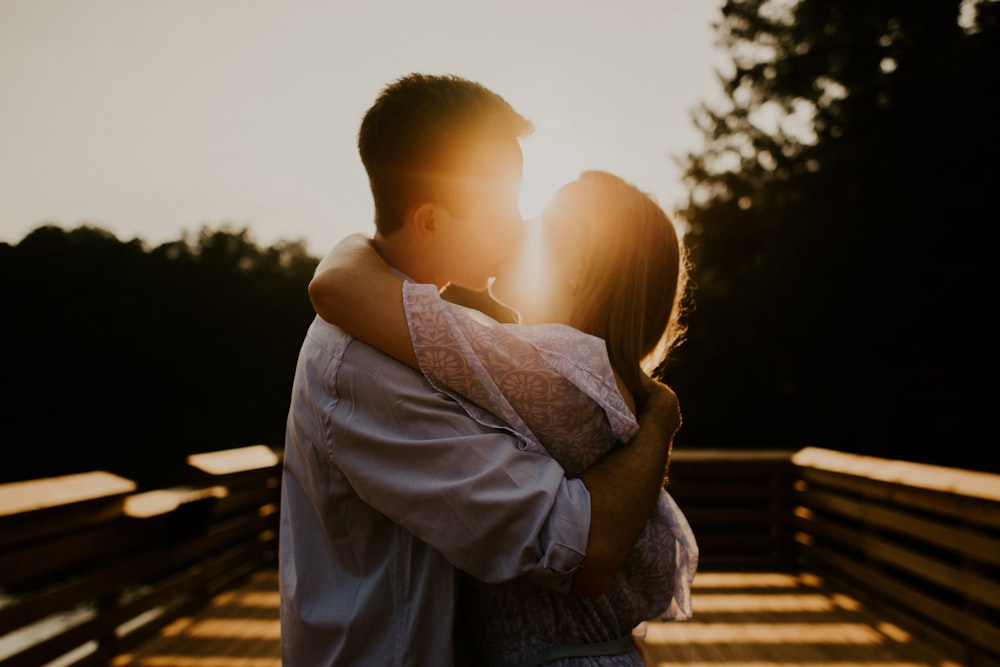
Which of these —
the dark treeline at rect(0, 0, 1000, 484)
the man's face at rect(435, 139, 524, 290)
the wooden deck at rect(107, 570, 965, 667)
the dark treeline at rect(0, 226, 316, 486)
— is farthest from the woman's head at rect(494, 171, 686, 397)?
the dark treeline at rect(0, 226, 316, 486)

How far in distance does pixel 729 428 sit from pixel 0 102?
42.2 ft

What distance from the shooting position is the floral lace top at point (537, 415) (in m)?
0.92

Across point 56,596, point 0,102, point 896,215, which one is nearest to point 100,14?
point 0,102

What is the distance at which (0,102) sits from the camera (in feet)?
12.3

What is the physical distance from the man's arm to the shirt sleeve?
0.08ft

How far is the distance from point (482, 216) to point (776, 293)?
39.5 ft

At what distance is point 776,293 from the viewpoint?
12258 millimetres

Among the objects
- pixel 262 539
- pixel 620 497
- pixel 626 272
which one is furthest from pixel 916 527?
pixel 262 539

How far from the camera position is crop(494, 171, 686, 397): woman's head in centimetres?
126

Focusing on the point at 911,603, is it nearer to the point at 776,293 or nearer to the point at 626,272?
the point at 626,272

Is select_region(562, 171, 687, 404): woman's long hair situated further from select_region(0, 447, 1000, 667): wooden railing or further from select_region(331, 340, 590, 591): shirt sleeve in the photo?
select_region(0, 447, 1000, 667): wooden railing

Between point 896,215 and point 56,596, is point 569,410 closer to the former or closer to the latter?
point 56,596

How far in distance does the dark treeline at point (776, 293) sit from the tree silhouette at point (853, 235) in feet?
0.10

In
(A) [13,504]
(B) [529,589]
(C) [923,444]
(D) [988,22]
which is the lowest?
(C) [923,444]
